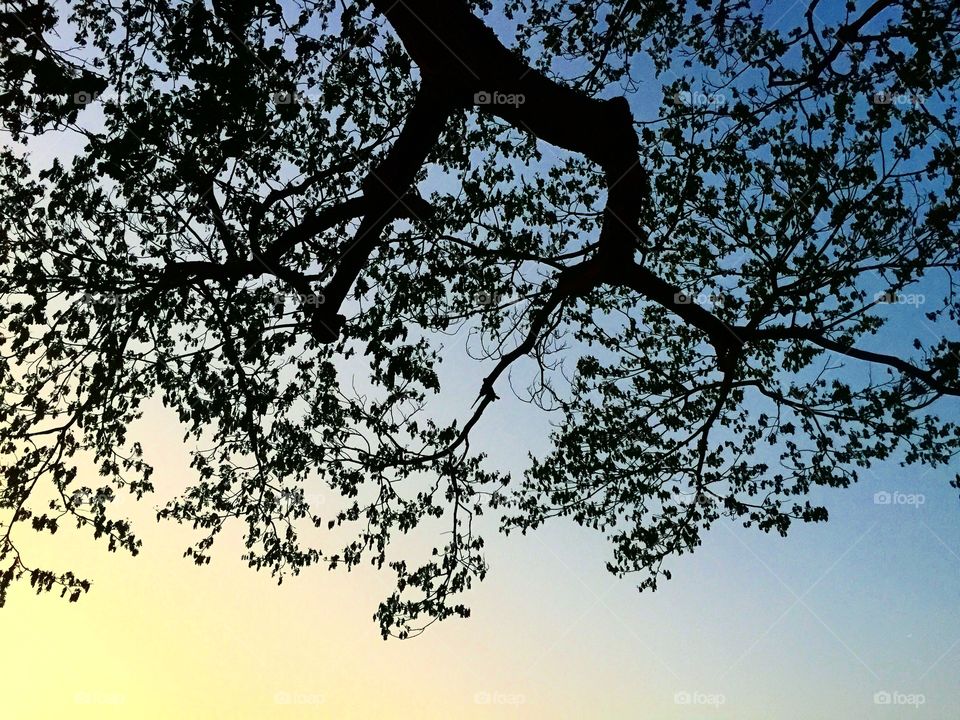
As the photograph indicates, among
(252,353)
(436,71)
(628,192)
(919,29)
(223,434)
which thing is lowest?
(223,434)

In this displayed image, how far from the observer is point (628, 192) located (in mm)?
8562

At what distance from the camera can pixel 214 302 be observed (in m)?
9.52

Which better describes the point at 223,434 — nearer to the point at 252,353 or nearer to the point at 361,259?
the point at 252,353

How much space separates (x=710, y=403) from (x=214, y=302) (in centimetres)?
858

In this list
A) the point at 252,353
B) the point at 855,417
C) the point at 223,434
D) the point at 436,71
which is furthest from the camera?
the point at 855,417

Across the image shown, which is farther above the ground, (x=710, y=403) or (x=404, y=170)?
(x=404, y=170)

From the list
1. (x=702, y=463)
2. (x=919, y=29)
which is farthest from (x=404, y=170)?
(x=702, y=463)

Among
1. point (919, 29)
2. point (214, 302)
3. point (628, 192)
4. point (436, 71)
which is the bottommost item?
point (214, 302)

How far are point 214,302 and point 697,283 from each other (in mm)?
7744

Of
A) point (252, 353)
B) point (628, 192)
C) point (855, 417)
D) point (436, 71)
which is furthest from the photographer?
point (855, 417)

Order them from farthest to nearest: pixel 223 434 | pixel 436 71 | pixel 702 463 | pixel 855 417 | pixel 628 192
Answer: pixel 702 463
pixel 855 417
pixel 223 434
pixel 628 192
pixel 436 71

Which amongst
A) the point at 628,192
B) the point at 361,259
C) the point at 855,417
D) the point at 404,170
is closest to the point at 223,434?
the point at 361,259

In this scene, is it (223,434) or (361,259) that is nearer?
(361,259)

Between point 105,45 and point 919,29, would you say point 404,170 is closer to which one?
point 105,45
